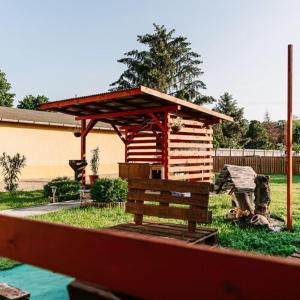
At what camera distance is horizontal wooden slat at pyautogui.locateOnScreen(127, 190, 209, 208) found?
4.49m

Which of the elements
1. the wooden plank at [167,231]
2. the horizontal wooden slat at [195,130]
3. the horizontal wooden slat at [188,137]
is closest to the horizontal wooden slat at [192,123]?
the horizontal wooden slat at [195,130]

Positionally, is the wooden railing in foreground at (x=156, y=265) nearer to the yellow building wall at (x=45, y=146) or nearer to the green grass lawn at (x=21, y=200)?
the green grass lawn at (x=21, y=200)

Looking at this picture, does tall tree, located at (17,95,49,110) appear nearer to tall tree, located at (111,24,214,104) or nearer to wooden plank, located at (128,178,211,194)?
tall tree, located at (111,24,214,104)

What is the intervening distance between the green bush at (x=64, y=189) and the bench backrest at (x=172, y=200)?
24.2ft

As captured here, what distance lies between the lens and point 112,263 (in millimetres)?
1187

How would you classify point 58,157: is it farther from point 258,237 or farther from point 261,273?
point 261,273

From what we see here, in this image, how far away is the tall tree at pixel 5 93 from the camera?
55.4m

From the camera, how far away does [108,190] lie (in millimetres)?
10242

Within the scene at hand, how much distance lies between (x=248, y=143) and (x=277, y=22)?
3493 centimetres

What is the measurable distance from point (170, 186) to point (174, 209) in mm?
313

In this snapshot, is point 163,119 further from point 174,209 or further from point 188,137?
point 174,209

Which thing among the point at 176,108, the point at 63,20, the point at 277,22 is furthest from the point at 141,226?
the point at 63,20

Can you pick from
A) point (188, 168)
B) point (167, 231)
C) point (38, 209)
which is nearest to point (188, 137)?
point (188, 168)

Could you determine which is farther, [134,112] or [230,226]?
[134,112]
